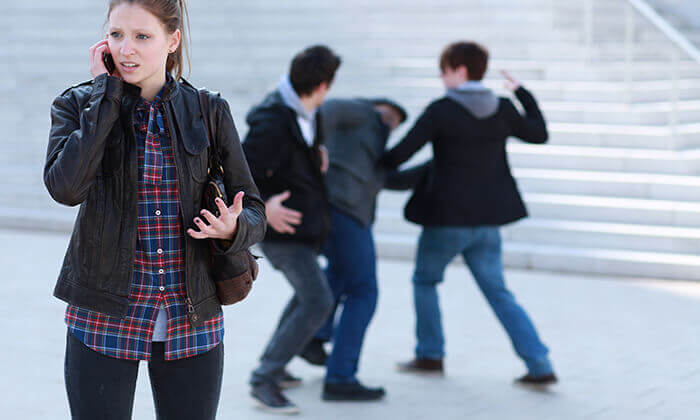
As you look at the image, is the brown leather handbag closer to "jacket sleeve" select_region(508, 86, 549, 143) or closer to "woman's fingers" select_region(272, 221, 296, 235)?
"woman's fingers" select_region(272, 221, 296, 235)

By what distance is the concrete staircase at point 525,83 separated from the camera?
848 centimetres

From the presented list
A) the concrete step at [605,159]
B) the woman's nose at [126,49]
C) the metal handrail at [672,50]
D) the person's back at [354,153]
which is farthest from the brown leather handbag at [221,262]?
the metal handrail at [672,50]

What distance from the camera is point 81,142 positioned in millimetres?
2348

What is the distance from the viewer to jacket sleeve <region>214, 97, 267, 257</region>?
2.56m

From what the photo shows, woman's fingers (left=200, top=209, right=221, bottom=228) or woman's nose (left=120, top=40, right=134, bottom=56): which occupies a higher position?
woman's nose (left=120, top=40, right=134, bottom=56)

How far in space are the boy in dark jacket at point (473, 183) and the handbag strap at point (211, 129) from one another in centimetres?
265

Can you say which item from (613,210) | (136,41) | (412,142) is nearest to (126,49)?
(136,41)

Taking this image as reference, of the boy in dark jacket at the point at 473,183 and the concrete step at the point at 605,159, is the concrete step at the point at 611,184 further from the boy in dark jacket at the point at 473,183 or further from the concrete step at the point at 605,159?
the boy in dark jacket at the point at 473,183

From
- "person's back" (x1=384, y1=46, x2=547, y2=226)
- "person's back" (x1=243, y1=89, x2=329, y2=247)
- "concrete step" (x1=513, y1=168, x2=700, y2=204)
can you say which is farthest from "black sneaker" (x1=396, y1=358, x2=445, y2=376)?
"concrete step" (x1=513, y1=168, x2=700, y2=204)

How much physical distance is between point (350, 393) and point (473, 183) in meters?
1.23

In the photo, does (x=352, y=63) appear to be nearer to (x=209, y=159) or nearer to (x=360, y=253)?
(x=360, y=253)

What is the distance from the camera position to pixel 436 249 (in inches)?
213

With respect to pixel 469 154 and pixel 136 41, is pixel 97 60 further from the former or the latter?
pixel 469 154

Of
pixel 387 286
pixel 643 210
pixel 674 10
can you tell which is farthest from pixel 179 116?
pixel 674 10
